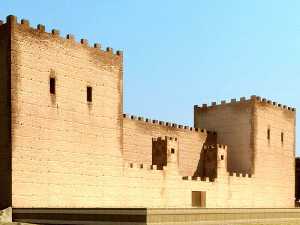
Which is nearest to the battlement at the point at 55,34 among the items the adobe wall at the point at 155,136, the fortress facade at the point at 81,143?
the fortress facade at the point at 81,143

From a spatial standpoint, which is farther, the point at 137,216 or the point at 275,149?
the point at 275,149

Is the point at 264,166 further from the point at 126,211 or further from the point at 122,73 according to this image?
the point at 126,211

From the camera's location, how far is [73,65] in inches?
1223

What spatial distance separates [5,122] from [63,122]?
3.09m

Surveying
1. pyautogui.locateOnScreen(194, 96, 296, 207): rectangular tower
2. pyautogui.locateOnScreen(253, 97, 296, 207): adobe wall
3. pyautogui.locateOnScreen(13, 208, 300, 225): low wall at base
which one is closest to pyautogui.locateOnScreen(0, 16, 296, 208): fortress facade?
pyautogui.locateOnScreen(13, 208, 300, 225): low wall at base

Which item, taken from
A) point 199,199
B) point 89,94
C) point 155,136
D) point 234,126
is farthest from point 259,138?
point 89,94

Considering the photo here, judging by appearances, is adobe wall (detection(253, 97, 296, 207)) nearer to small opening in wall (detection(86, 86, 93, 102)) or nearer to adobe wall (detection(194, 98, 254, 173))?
adobe wall (detection(194, 98, 254, 173))

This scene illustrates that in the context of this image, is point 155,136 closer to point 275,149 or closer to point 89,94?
point 89,94

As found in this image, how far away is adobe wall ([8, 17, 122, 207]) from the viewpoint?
28328mm

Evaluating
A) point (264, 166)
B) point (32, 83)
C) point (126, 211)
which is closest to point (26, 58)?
point (32, 83)

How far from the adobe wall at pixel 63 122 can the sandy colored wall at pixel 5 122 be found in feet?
0.99

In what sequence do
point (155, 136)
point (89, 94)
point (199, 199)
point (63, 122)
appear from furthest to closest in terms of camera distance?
1. point (155, 136)
2. point (199, 199)
3. point (89, 94)
4. point (63, 122)

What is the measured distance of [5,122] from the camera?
28.3 meters

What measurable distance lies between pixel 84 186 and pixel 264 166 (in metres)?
18.5
